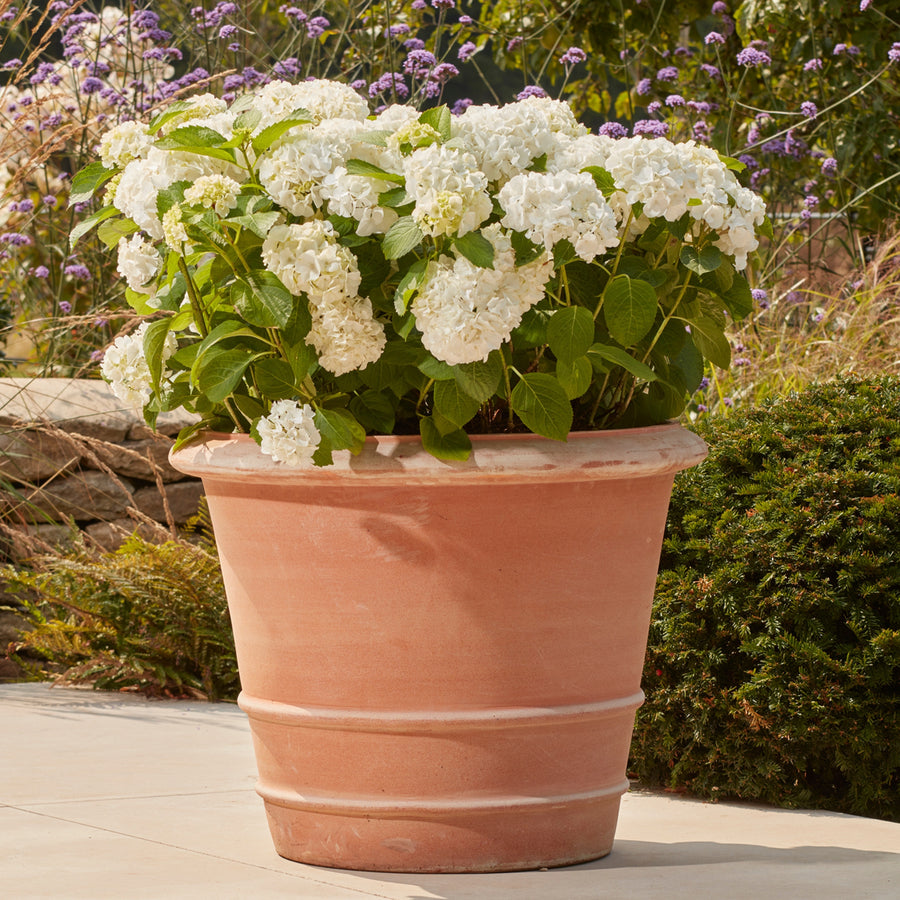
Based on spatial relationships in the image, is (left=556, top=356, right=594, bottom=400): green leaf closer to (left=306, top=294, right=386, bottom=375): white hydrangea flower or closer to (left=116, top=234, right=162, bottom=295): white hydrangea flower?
(left=306, top=294, right=386, bottom=375): white hydrangea flower

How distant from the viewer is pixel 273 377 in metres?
1.98

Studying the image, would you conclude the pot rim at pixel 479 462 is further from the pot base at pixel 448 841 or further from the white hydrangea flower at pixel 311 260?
the pot base at pixel 448 841

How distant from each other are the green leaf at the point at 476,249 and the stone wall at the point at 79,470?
236 cm

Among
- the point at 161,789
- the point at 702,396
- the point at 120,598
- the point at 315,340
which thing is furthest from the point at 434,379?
the point at 702,396

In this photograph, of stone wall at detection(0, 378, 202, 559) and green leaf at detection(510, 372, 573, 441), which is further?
stone wall at detection(0, 378, 202, 559)

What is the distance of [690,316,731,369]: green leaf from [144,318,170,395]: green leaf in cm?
84

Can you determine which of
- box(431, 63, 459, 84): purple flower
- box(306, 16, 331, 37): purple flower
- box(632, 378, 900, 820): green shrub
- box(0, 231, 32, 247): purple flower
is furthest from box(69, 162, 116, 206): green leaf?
box(306, 16, 331, 37): purple flower

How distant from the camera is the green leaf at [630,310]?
1.94 meters

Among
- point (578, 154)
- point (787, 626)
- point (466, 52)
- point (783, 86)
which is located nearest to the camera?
point (578, 154)

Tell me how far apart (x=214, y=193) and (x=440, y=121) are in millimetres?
359

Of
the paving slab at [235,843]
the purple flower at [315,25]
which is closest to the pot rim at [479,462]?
the paving slab at [235,843]

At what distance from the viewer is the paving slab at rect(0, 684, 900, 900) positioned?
1956 mm

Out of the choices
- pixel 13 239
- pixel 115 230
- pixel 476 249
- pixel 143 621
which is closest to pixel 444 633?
pixel 476 249

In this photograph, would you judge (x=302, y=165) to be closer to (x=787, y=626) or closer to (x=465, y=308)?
(x=465, y=308)
